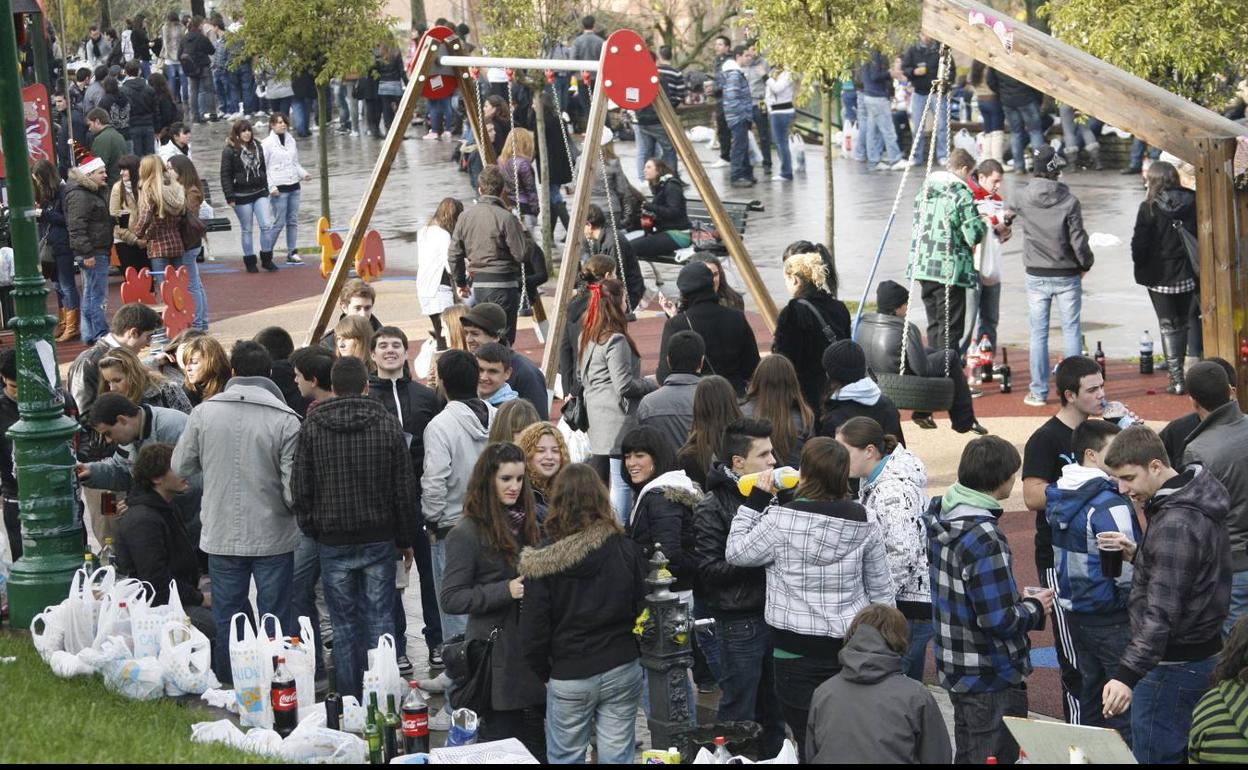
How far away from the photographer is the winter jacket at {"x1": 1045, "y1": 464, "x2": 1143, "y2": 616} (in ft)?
23.5

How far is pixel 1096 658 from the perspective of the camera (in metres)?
7.41

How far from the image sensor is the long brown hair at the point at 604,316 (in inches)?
412

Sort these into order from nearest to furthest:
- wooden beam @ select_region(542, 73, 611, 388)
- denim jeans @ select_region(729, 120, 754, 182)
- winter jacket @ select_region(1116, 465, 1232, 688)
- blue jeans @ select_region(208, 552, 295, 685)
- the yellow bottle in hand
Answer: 1. winter jacket @ select_region(1116, 465, 1232, 688)
2. the yellow bottle in hand
3. blue jeans @ select_region(208, 552, 295, 685)
4. wooden beam @ select_region(542, 73, 611, 388)
5. denim jeans @ select_region(729, 120, 754, 182)

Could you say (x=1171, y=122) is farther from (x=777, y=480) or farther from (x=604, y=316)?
(x=777, y=480)

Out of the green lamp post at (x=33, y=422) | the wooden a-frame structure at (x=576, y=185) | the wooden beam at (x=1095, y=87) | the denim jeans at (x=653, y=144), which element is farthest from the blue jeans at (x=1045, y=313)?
the denim jeans at (x=653, y=144)

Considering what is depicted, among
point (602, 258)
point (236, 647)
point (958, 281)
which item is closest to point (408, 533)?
point (236, 647)

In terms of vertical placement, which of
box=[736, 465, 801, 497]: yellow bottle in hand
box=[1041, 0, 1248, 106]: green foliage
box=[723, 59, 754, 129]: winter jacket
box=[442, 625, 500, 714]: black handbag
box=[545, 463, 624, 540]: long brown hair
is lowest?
box=[442, 625, 500, 714]: black handbag

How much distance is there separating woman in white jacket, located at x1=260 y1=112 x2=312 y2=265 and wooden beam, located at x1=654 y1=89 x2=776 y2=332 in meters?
9.16

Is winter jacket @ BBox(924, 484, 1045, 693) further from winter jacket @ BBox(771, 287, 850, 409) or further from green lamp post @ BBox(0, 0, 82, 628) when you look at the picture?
green lamp post @ BBox(0, 0, 82, 628)

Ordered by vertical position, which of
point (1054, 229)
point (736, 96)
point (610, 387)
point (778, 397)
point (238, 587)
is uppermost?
point (736, 96)

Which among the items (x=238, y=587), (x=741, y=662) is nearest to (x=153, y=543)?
(x=238, y=587)

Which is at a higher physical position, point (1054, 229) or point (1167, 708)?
point (1054, 229)

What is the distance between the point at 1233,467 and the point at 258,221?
15.7m

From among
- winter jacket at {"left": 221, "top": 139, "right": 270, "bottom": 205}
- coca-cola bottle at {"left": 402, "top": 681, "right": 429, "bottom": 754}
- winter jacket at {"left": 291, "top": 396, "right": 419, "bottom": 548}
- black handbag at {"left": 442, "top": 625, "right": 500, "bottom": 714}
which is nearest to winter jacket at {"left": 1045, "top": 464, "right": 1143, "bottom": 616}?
black handbag at {"left": 442, "top": 625, "right": 500, "bottom": 714}
